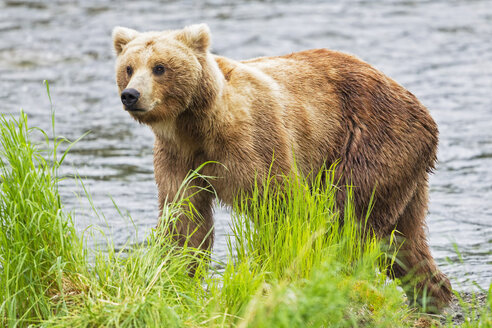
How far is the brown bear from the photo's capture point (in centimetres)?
456

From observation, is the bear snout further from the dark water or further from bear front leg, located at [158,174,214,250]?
the dark water

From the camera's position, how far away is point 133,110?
4383 mm

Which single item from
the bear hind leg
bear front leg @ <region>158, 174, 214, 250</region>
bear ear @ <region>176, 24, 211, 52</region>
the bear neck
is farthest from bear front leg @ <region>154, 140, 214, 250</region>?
the bear hind leg

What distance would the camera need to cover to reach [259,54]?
41.1 feet

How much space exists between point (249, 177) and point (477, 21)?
10415 mm

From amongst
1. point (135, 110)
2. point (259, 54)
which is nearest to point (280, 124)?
point (135, 110)

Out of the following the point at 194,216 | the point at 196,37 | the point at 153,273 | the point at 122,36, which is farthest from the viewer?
the point at 194,216

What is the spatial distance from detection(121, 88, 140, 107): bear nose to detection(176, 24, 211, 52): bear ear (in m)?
0.53

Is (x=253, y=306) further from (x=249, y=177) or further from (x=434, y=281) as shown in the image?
(x=434, y=281)

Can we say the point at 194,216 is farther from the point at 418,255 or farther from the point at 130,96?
the point at 418,255

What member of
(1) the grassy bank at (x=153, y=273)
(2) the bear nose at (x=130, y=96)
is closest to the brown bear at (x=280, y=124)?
(2) the bear nose at (x=130, y=96)

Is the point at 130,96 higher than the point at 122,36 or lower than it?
lower

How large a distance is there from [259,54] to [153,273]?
8889 millimetres

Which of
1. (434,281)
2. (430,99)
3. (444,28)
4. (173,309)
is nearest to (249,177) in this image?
(173,309)
